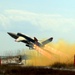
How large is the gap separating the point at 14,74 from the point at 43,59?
78.4ft

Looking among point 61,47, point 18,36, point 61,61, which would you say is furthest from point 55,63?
point 18,36

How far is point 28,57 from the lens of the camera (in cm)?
6312

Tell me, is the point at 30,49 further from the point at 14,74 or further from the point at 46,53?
the point at 14,74

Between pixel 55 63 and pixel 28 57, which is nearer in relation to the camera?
pixel 55 63

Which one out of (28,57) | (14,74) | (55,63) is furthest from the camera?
(28,57)

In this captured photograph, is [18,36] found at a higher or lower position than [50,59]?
higher

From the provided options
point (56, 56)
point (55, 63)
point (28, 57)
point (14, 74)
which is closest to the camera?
point (14, 74)

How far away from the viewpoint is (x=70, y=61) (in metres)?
55.2

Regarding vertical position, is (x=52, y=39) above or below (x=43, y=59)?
above

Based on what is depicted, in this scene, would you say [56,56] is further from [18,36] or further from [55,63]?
[18,36]

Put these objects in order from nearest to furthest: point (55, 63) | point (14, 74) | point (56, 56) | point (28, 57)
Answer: point (14, 74)
point (55, 63)
point (56, 56)
point (28, 57)

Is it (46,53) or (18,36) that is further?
(18,36)

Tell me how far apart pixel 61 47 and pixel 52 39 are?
2.66 m

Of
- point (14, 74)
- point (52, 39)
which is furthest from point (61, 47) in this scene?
point (14, 74)
